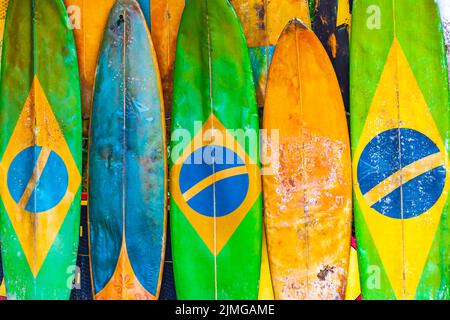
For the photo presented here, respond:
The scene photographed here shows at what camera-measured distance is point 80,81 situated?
1.80 m

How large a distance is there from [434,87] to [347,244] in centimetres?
69

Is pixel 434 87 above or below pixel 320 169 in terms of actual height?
above

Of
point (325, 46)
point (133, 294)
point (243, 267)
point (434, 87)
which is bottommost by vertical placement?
point (133, 294)

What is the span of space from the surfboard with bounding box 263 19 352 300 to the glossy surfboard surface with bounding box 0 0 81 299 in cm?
84

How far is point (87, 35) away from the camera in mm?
1800

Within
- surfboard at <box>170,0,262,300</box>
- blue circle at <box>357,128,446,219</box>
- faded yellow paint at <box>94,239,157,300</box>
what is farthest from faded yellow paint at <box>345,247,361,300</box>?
faded yellow paint at <box>94,239,157,300</box>

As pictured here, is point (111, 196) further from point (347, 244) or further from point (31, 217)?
point (347, 244)

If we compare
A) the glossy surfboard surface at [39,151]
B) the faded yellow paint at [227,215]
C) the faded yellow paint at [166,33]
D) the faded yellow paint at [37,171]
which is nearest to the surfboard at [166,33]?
the faded yellow paint at [166,33]

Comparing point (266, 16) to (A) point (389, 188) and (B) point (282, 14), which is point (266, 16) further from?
(A) point (389, 188)

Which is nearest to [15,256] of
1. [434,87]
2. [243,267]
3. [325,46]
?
[243,267]

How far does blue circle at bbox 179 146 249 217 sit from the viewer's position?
1.69 m

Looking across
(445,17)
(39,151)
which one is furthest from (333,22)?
(39,151)

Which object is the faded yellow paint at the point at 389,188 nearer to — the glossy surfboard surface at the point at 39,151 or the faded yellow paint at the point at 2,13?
the glossy surfboard surface at the point at 39,151

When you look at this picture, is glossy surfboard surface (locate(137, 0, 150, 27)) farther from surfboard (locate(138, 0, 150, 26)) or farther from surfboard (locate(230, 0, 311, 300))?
surfboard (locate(230, 0, 311, 300))
